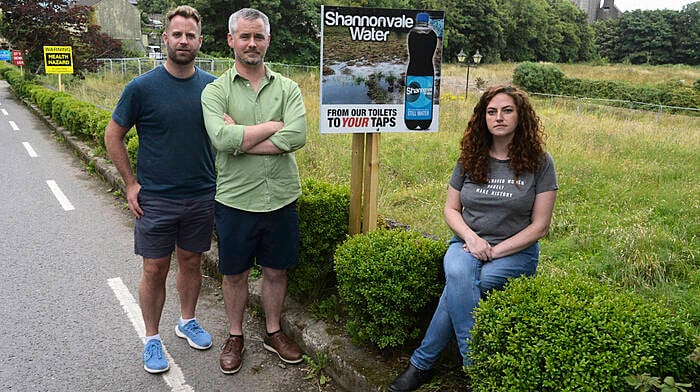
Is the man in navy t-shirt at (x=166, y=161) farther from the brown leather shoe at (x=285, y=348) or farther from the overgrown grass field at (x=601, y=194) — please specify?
the overgrown grass field at (x=601, y=194)

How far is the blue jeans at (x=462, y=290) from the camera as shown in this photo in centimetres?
278

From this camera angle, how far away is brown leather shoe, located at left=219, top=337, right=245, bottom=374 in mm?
3547

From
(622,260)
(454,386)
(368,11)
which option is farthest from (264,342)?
(622,260)

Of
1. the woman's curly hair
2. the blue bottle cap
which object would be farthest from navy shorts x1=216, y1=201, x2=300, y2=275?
the blue bottle cap

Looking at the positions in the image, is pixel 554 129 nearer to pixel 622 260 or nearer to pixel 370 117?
pixel 622 260

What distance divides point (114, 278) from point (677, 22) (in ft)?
319

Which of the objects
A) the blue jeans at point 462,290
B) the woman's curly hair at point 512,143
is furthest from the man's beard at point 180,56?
the blue jeans at point 462,290

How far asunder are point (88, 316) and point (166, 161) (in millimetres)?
1796

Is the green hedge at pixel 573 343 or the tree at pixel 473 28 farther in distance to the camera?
the tree at pixel 473 28

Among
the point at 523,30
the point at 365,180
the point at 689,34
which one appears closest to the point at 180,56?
the point at 365,180

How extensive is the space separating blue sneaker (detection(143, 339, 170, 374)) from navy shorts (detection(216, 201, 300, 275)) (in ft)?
2.31

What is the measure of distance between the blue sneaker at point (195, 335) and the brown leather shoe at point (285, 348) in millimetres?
471

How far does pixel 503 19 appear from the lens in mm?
72875

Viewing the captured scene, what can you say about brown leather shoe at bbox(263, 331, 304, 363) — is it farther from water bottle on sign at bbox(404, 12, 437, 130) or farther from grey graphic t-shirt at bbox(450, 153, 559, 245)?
water bottle on sign at bbox(404, 12, 437, 130)
